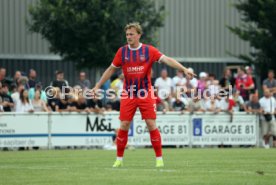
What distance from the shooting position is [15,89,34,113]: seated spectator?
86.3 ft

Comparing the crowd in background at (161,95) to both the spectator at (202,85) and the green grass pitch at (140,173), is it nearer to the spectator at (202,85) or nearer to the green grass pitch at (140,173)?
the spectator at (202,85)

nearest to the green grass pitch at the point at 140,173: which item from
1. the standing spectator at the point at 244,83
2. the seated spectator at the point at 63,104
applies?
the seated spectator at the point at 63,104

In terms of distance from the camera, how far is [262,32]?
35.3 metres

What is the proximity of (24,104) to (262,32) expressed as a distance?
41.6ft

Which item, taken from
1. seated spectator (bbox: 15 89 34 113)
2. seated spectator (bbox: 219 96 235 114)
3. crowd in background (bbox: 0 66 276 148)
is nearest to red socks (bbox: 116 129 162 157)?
crowd in background (bbox: 0 66 276 148)

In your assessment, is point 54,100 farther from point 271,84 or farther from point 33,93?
point 271,84

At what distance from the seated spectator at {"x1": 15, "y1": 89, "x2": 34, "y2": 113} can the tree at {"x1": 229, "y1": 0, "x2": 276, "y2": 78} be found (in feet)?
39.0

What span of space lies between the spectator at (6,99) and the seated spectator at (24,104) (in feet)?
0.79

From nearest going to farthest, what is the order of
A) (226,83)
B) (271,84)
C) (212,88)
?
(212,88)
(226,83)
(271,84)

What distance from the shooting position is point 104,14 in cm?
3294

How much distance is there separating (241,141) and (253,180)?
54.2 ft

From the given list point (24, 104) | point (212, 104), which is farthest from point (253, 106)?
point (24, 104)

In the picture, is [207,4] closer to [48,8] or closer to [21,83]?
[48,8]

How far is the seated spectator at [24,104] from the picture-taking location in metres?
26.3
